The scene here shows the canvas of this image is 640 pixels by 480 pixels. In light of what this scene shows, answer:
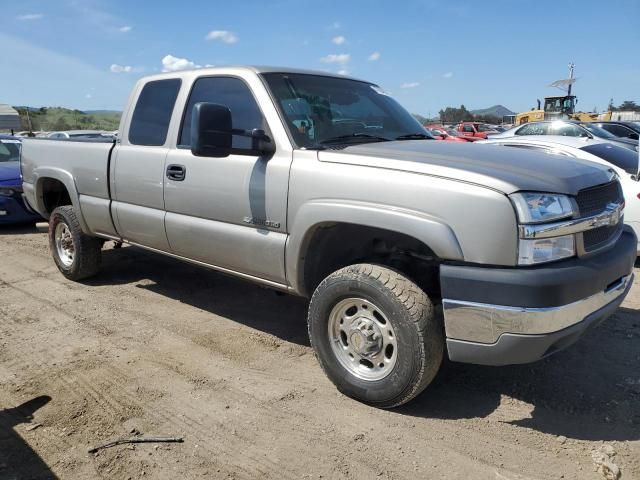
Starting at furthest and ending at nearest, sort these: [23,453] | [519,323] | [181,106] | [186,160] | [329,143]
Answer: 1. [181,106]
2. [186,160]
3. [329,143]
4. [23,453]
5. [519,323]

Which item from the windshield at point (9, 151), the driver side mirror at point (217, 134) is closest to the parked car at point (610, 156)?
the driver side mirror at point (217, 134)

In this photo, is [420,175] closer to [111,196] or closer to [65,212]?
[111,196]

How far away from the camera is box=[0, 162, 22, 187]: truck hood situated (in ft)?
29.2

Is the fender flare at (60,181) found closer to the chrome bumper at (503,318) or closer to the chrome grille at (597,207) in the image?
the chrome bumper at (503,318)

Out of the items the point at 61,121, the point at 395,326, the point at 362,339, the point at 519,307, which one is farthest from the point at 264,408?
the point at 61,121

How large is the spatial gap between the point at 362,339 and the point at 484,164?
1219 mm

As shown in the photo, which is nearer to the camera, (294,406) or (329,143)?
(294,406)

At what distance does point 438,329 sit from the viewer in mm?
2906

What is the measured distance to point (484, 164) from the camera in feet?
9.33

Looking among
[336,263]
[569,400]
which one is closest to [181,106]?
[336,263]

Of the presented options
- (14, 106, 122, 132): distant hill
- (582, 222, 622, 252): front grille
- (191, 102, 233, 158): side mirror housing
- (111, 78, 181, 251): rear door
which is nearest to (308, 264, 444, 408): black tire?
(582, 222, 622, 252): front grille

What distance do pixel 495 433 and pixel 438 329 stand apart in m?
0.65

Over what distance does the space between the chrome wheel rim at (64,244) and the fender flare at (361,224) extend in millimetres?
3524

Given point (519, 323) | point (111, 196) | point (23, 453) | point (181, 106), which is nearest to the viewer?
point (519, 323)
